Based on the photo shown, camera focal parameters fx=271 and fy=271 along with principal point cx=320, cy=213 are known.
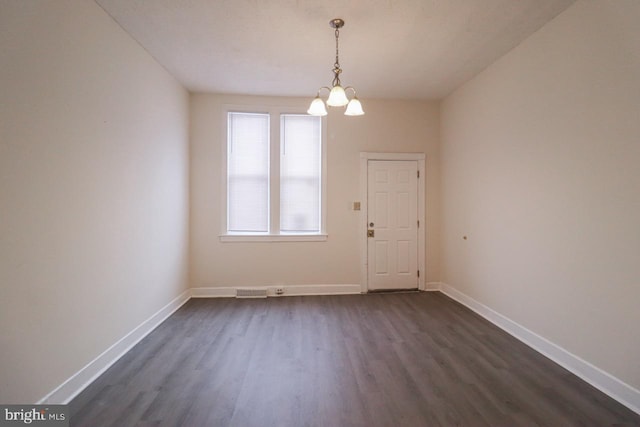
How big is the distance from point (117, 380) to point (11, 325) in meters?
0.92

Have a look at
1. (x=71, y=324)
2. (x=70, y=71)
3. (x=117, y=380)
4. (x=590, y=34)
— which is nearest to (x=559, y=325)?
(x=590, y=34)

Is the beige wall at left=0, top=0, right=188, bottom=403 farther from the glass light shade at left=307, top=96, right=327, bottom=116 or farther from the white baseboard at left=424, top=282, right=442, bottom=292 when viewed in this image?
the white baseboard at left=424, top=282, right=442, bottom=292

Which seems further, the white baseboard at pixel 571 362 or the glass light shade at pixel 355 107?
the glass light shade at pixel 355 107

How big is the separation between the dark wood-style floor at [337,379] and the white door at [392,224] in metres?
1.09

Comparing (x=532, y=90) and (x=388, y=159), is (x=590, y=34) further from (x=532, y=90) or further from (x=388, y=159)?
(x=388, y=159)

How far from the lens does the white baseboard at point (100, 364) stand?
187 centimetres

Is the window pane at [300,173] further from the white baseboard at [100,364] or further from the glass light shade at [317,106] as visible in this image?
the white baseboard at [100,364]

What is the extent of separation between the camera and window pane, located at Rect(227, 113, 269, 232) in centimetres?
418

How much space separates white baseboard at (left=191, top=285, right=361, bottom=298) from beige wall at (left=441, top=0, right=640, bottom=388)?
1827 mm

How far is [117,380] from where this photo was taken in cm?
215

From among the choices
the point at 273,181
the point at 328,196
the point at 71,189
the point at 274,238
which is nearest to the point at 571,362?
the point at 328,196

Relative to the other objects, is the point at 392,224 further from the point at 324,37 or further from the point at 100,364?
the point at 100,364

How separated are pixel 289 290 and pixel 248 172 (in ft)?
6.37

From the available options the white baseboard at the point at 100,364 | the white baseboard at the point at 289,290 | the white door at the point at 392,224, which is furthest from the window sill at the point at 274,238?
the white baseboard at the point at 100,364
